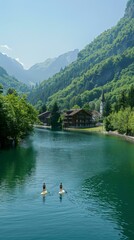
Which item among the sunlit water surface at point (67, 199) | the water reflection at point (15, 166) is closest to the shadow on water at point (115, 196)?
the sunlit water surface at point (67, 199)

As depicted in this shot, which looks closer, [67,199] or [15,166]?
[67,199]

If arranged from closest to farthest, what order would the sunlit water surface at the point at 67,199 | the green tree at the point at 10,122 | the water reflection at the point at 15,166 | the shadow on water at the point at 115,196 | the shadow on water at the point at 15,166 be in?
the sunlit water surface at the point at 67,199 → the shadow on water at the point at 115,196 → the shadow on water at the point at 15,166 → the water reflection at the point at 15,166 → the green tree at the point at 10,122

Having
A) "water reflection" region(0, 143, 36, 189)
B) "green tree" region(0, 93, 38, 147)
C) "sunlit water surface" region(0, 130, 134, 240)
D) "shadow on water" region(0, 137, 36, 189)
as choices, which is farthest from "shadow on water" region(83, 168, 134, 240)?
"green tree" region(0, 93, 38, 147)

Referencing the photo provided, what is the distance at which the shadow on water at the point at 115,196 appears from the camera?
40.0m

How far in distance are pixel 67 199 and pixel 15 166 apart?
27.3m

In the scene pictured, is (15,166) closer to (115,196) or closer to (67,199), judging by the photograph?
(67,199)

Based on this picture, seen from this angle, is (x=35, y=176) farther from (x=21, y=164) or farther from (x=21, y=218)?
(x=21, y=218)

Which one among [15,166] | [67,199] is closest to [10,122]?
[15,166]

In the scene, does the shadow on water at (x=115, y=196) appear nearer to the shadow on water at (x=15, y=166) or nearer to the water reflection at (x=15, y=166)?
the shadow on water at (x=15, y=166)

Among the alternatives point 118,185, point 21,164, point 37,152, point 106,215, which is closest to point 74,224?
point 106,215

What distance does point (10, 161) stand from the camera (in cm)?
7750

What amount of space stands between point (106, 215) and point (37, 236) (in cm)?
1020

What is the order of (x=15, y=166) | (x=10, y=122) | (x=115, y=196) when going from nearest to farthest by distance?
(x=115, y=196) → (x=15, y=166) → (x=10, y=122)

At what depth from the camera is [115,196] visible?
1957 inches
